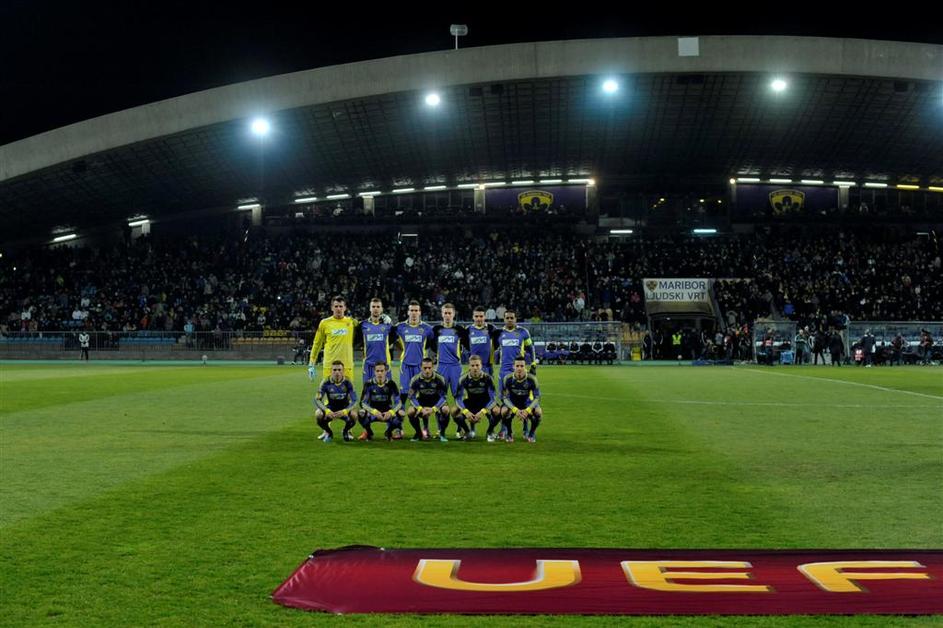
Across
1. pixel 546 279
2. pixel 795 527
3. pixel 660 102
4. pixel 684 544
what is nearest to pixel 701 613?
pixel 684 544

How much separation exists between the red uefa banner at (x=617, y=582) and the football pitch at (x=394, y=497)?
18 centimetres

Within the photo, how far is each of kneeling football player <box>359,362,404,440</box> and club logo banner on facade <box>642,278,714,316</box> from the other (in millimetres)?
40909

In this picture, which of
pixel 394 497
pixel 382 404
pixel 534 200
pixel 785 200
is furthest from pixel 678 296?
pixel 394 497

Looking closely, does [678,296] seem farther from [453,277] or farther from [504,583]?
[504,583]

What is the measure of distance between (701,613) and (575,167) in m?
56.7

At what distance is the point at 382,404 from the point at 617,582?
917 centimetres

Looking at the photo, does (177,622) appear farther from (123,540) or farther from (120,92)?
(120,92)

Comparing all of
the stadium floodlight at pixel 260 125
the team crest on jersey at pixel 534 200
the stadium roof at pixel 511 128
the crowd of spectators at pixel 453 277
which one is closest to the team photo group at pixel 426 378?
the stadium roof at pixel 511 128

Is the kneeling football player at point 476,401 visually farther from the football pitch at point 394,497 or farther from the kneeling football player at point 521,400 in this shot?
the football pitch at point 394,497

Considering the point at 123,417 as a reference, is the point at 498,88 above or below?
above

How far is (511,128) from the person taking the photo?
51500 millimetres

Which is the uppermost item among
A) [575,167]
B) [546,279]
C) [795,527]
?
[575,167]

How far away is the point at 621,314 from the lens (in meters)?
51.8

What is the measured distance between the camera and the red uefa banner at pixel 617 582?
5418 mm
